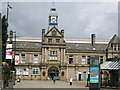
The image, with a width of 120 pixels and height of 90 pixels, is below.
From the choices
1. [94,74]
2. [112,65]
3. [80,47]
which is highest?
[80,47]

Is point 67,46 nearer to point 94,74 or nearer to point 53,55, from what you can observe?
point 53,55

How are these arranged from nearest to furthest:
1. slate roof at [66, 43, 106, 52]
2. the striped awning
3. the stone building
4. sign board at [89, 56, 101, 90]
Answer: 1. sign board at [89, 56, 101, 90]
2. the striped awning
3. the stone building
4. slate roof at [66, 43, 106, 52]

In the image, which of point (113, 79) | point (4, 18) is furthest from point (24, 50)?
point (4, 18)

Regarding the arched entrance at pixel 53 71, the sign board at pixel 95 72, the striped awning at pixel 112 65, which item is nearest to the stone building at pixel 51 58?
the arched entrance at pixel 53 71

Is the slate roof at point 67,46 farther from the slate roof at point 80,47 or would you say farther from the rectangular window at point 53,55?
the rectangular window at point 53,55

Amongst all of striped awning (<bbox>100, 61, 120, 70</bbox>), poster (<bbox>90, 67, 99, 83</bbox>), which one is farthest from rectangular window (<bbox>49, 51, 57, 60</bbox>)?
poster (<bbox>90, 67, 99, 83</bbox>)

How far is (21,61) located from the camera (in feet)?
226

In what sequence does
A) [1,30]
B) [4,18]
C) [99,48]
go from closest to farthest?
1. [1,30]
2. [4,18]
3. [99,48]

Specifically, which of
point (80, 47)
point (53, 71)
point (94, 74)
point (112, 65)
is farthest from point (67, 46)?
point (94, 74)

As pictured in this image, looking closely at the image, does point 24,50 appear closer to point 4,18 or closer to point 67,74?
point 67,74

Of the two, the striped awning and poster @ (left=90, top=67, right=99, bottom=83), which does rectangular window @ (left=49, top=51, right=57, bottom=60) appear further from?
poster @ (left=90, top=67, right=99, bottom=83)

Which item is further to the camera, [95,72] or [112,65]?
[112,65]

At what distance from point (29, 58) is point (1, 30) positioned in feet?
138

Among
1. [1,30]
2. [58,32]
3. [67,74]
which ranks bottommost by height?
[67,74]
